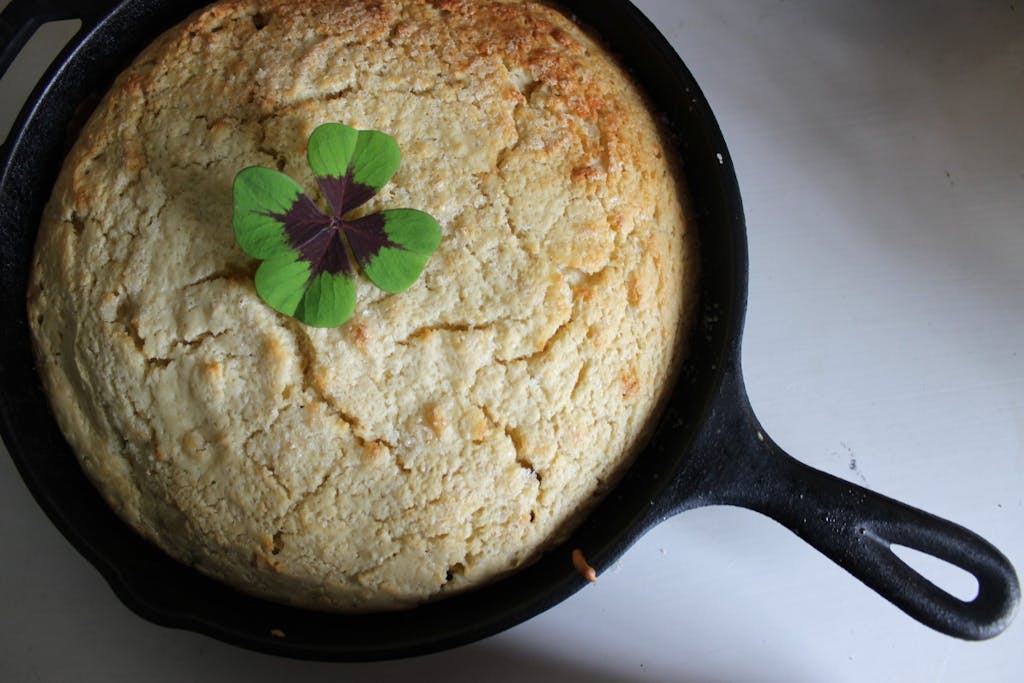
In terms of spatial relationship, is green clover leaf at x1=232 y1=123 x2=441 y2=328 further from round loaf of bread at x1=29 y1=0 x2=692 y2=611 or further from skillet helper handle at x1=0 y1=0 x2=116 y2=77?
skillet helper handle at x1=0 y1=0 x2=116 y2=77

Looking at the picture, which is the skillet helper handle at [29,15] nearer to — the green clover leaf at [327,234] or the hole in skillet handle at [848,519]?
the green clover leaf at [327,234]

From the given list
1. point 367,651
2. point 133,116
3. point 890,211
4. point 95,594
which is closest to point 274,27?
point 133,116

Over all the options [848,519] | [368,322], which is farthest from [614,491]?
[368,322]

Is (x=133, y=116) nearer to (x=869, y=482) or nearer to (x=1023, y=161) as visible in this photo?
(x=869, y=482)

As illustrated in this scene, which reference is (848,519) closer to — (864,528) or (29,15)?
(864,528)

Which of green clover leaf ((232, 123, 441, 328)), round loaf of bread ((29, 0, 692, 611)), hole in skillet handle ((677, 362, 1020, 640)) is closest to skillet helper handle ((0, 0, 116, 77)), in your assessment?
round loaf of bread ((29, 0, 692, 611))
